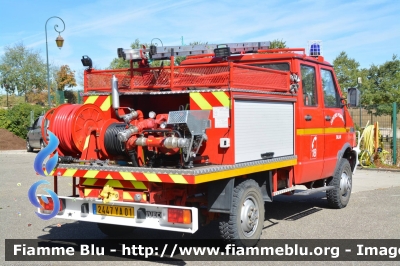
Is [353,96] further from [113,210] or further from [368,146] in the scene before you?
[368,146]

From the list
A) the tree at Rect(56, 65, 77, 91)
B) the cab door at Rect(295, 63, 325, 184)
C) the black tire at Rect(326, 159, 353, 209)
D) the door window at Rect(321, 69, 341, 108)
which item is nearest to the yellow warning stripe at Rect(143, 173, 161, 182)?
the cab door at Rect(295, 63, 325, 184)

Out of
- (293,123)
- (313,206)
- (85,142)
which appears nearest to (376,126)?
(313,206)

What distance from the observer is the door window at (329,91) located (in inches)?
353

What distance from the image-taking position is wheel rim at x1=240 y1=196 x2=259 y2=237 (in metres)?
6.33

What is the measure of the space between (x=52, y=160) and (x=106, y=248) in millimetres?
1446

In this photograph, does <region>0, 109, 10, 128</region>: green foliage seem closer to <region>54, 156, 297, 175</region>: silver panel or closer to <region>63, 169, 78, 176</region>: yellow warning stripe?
<region>54, 156, 297, 175</region>: silver panel

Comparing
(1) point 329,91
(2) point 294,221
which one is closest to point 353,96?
(1) point 329,91

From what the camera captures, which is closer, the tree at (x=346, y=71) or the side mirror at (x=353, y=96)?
the side mirror at (x=353, y=96)

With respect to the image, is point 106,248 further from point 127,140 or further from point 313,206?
point 313,206

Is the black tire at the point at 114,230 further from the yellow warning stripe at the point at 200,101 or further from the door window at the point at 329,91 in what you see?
the door window at the point at 329,91

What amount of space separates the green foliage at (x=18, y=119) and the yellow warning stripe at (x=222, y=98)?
2561 cm

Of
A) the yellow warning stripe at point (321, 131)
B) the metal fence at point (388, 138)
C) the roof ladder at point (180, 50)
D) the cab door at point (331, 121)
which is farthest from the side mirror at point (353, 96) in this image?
the metal fence at point (388, 138)

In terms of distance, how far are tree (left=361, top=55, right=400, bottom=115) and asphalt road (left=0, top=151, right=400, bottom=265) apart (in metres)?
31.3

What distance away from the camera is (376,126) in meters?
16.6
